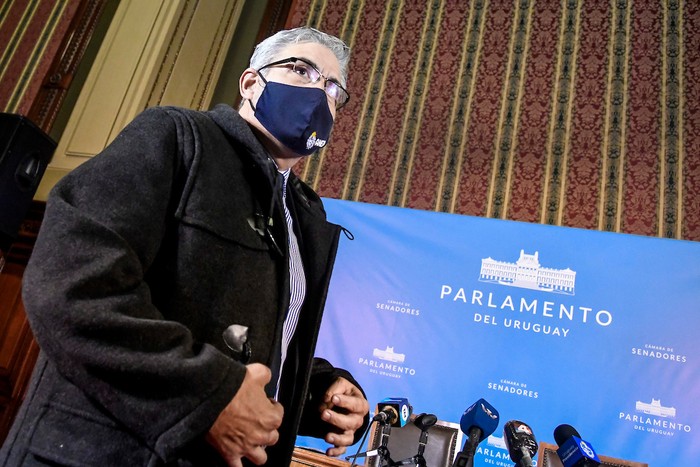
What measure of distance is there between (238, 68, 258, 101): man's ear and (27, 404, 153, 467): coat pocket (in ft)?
2.69

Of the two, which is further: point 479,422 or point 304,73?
point 479,422

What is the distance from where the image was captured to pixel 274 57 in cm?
132

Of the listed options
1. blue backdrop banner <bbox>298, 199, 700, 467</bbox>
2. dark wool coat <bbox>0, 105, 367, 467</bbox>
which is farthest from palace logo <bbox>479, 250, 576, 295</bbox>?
dark wool coat <bbox>0, 105, 367, 467</bbox>

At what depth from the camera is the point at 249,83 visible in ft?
4.29

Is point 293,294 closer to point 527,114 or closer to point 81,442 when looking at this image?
point 81,442

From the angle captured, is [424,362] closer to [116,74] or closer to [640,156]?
[640,156]

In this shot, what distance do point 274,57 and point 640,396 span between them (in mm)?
2627

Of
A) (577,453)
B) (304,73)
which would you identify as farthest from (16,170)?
(577,453)

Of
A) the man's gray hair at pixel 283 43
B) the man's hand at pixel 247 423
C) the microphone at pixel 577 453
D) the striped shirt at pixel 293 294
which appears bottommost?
the man's hand at pixel 247 423

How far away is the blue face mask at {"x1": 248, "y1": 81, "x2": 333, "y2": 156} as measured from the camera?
120cm

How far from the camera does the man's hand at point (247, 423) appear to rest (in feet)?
2.32

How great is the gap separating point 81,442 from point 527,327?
2745mm

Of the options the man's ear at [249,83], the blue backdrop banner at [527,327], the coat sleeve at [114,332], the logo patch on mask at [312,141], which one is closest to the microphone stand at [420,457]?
the blue backdrop banner at [527,327]

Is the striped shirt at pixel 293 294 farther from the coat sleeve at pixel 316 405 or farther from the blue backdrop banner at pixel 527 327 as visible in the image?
the blue backdrop banner at pixel 527 327
